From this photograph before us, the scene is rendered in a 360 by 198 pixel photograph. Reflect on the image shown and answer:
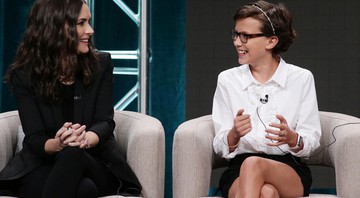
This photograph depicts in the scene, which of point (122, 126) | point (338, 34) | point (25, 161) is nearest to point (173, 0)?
point (338, 34)

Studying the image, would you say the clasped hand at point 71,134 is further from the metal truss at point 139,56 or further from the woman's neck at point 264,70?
the metal truss at point 139,56

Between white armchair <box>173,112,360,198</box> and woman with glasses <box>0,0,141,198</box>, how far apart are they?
9.2 inches

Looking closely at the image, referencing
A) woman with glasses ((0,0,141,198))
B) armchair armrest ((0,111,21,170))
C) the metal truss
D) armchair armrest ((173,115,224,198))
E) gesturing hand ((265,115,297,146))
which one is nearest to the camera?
gesturing hand ((265,115,297,146))

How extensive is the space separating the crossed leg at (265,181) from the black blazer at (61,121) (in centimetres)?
54

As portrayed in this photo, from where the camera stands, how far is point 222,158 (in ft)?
11.9

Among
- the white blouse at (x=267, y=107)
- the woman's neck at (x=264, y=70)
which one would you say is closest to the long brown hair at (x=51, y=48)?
the white blouse at (x=267, y=107)

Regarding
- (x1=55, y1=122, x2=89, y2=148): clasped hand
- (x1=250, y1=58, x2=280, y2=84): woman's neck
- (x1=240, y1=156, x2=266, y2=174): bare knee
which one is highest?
(x1=250, y1=58, x2=280, y2=84): woman's neck

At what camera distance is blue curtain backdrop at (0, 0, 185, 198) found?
5078 mm

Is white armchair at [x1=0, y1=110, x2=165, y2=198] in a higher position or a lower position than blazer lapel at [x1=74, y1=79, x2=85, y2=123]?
lower

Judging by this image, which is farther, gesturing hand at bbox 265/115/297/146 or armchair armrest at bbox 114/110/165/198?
armchair armrest at bbox 114/110/165/198

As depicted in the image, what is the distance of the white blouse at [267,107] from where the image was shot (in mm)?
3398

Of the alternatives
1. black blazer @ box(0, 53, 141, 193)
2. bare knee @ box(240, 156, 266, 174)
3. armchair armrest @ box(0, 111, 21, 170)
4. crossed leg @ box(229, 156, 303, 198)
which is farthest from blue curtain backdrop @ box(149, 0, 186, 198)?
bare knee @ box(240, 156, 266, 174)

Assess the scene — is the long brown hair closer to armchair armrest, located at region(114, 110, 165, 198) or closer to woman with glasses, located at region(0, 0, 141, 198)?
woman with glasses, located at region(0, 0, 141, 198)

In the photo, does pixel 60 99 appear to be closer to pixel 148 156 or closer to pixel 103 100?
pixel 103 100
